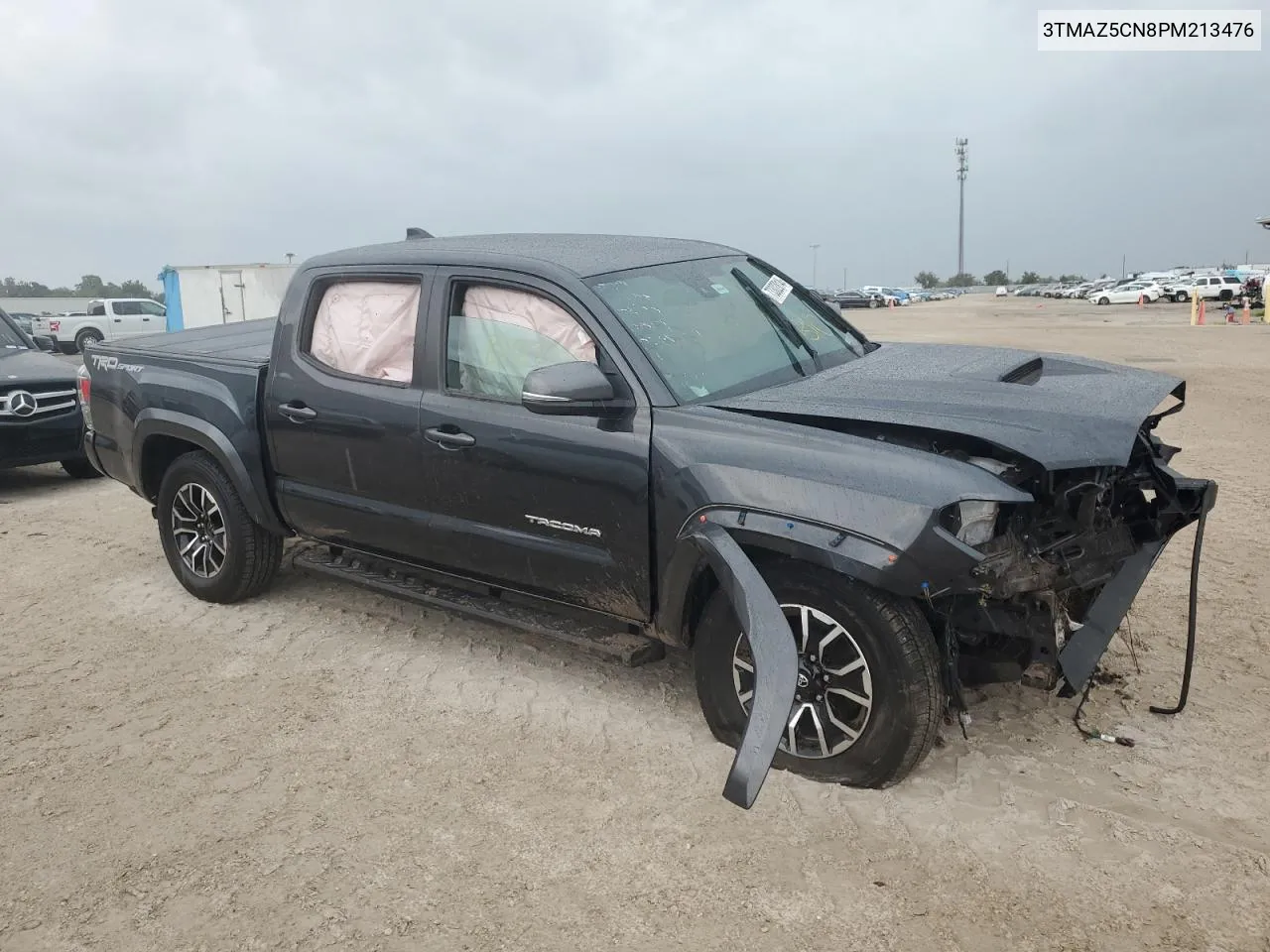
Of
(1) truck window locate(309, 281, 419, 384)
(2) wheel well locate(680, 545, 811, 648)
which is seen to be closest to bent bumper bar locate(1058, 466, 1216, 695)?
(2) wheel well locate(680, 545, 811, 648)

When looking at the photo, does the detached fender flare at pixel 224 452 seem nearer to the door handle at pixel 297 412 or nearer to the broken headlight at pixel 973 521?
the door handle at pixel 297 412

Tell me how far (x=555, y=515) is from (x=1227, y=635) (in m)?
3.02

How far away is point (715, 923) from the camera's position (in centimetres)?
280

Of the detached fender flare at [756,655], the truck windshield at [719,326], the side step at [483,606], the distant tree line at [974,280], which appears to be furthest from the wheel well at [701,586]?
the distant tree line at [974,280]

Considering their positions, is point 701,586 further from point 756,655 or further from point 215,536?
point 215,536

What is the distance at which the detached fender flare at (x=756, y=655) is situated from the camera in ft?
8.89

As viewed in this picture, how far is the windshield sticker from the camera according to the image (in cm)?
463

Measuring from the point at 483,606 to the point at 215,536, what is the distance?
187 centimetres

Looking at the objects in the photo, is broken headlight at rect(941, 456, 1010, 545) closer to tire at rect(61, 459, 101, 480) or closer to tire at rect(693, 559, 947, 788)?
tire at rect(693, 559, 947, 788)

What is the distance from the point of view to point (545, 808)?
3.39 meters

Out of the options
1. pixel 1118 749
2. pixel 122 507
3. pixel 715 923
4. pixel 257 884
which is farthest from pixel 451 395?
pixel 122 507

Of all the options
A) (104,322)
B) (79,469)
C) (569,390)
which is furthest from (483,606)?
(104,322)

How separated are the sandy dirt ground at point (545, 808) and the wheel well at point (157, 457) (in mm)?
844

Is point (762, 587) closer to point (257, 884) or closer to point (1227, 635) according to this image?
point (257, 884)
